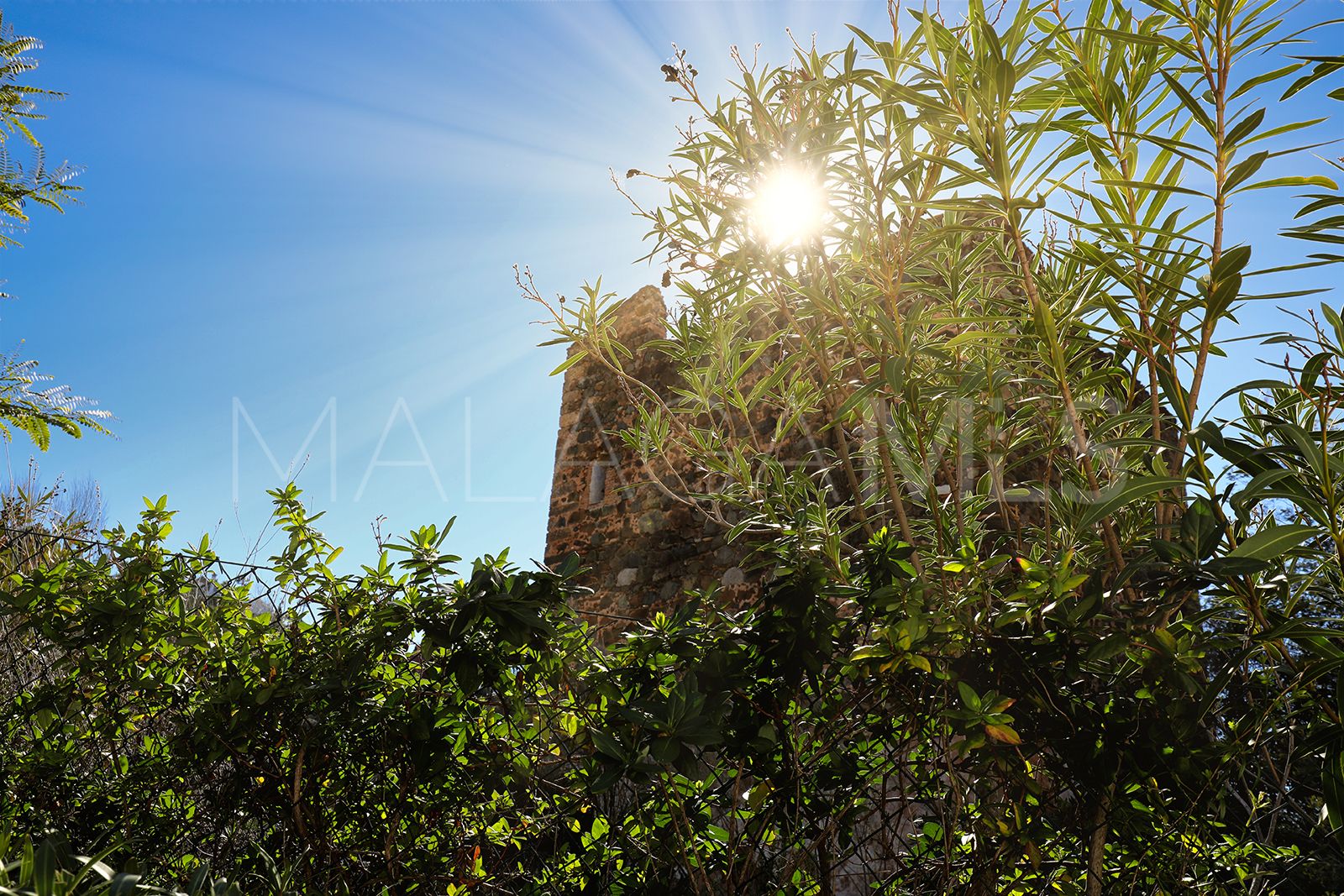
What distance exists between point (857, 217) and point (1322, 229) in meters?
0.74

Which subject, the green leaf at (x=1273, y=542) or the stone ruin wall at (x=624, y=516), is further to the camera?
the stone ruin wall at (x=624, y=516)

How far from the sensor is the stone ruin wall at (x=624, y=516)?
4.68m

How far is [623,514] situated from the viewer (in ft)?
17.2

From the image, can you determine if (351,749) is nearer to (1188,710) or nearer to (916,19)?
(1188,710)

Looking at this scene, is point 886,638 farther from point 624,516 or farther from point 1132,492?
point 624,516

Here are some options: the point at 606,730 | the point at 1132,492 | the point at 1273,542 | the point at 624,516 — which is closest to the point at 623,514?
the point at 624,516

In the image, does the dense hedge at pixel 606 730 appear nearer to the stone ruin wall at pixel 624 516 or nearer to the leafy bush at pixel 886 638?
the leafy bush at pixel 886 638

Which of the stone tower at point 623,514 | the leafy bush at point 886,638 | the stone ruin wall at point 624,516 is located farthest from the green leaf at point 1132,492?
the stone tower at point 623,514

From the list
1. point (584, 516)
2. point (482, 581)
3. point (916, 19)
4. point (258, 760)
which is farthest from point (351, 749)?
point (584, 516)

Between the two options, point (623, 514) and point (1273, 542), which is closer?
point (1273, 542)

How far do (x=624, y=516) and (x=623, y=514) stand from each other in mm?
15

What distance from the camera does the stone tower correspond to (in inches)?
185

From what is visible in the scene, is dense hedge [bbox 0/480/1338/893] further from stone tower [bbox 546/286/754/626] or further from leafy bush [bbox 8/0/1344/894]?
stone tower [bbox 546/286/754/626]

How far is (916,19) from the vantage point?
5.05 feet
